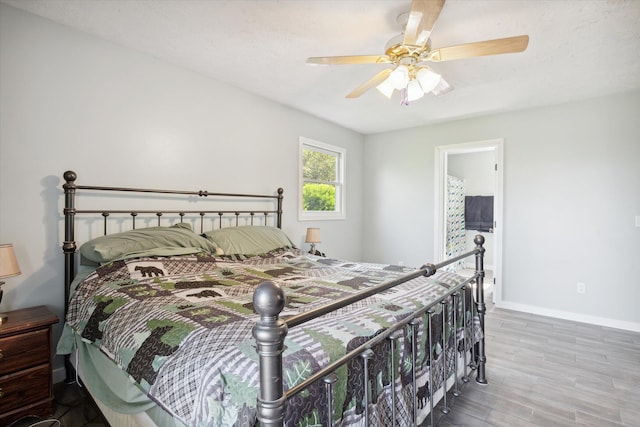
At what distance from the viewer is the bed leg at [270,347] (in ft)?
2.29

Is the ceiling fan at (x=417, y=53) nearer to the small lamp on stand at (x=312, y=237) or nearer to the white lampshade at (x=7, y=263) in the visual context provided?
the small lamp on stand at (x=312, y=237)

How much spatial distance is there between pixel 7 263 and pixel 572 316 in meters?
4.86

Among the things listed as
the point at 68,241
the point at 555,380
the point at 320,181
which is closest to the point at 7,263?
the point at 68,241

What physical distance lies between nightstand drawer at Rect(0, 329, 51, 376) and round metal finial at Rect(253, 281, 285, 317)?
6.10ft

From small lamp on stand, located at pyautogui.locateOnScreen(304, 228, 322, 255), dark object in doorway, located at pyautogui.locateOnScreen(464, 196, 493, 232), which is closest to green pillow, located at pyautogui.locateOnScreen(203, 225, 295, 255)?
small lamp on stand, located at pyautogui.locateOnScreen(304, 228, 322, 255)

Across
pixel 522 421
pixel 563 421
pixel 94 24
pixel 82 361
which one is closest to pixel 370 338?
pixel 522 421

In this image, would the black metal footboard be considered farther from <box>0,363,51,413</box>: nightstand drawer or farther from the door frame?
the door frame

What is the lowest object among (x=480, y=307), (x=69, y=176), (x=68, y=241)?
(x=480, y=307)

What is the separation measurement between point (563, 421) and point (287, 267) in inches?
75.3

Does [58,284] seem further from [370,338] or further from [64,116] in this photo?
[370,338]

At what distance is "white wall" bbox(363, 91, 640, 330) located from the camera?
3307 millimetres

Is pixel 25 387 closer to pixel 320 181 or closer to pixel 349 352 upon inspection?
pixel 349 352

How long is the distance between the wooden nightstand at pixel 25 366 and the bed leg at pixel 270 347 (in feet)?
5.89

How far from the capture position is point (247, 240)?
289 cm
